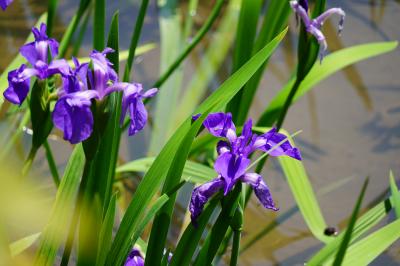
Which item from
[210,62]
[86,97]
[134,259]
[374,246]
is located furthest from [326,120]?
[86,97]

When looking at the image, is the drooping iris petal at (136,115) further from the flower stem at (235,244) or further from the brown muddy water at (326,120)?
the brown muddy water at (326,120)

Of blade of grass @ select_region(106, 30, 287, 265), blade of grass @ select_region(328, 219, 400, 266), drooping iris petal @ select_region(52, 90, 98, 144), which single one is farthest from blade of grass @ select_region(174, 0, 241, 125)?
drooping iris petal @ select_region(52, 90, 98, 144)

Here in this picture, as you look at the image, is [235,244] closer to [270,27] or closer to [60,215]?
[60,215]

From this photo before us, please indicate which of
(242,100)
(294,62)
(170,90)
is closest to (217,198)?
(242,100)

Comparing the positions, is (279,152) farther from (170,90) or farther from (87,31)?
(87,31)

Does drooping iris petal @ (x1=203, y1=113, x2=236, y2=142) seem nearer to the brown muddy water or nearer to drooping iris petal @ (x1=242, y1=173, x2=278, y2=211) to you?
drooping iris petal @ (x1=242, y1=173, x2=278, y2=211)

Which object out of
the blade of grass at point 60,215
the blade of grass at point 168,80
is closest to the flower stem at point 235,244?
the blade of grass at point 60,215
